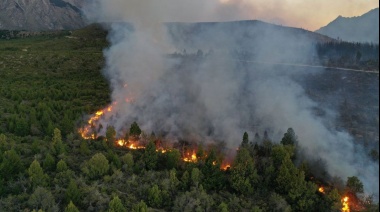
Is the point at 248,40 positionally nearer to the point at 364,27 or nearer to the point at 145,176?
the point at 145,176

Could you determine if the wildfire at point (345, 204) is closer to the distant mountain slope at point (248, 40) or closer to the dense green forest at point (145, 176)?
the dense green forest at point (145, 176)

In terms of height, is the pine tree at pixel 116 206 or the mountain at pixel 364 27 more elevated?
the mountain at pixel 364 27

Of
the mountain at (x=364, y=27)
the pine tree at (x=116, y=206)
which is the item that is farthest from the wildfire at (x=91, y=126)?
the mountain at (x=364, y=27)

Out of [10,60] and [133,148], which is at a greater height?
[10,60]

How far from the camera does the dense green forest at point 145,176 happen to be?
26859 mm

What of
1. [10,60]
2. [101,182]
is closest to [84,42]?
[10,60]

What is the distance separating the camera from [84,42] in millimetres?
130500

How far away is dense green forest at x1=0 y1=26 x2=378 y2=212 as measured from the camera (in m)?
26.9

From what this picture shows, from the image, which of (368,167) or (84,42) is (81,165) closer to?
(368,167)

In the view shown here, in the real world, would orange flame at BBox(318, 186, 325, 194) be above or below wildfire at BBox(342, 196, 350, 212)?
above

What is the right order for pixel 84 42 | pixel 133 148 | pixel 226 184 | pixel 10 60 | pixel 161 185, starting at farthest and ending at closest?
pixel 84 42, pixel 10 60, pixel 133 148, pixel 226 184, pixel 161 185

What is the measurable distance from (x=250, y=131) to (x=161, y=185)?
1669 cm

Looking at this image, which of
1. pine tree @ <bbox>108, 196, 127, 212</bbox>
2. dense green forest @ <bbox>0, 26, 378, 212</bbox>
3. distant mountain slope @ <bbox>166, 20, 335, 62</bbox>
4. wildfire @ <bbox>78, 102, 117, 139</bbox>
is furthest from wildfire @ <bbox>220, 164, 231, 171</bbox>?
distant mountain slope @ <bbox>166, 20, 335, 62</bbox>

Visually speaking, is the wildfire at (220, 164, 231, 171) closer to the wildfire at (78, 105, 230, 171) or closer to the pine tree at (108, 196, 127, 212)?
the wildfire at (78, 105, 230, 171)
